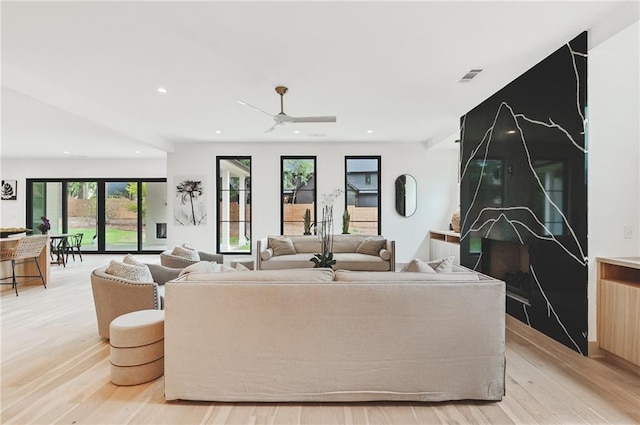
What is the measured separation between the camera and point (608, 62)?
2.84 m

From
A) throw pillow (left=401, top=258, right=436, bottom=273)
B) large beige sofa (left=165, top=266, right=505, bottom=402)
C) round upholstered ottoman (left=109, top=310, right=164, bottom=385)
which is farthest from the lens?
throw pillow (left=401, top=258, right=436, bottom=273)

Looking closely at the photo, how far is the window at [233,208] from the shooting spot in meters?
7.72

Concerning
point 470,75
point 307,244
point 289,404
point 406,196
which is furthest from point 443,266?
point 406,196

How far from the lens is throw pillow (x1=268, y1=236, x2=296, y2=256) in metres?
5.95

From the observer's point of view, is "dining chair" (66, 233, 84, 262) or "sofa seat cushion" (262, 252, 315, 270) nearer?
"sofa seat cushion" (262, 252, 315, 270)

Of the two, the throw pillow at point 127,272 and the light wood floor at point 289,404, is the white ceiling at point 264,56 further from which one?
the light wood floor at point 289,404

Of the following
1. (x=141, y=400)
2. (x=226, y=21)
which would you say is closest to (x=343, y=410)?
(x=141, y=400)

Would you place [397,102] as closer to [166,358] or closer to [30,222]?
[166,358]

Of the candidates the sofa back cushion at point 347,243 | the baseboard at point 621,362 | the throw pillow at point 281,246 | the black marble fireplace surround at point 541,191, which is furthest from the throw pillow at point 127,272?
the baseboard at point 621,362

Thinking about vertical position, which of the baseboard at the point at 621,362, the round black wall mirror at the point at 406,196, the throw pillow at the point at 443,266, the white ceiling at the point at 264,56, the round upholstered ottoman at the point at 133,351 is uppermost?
the white ceiling at the point at 264,56

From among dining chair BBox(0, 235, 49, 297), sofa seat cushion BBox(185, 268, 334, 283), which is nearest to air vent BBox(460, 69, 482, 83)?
sofa seat cushion BBox(185, 268, 334, 283)

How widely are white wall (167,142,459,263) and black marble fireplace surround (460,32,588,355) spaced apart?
9.16ft

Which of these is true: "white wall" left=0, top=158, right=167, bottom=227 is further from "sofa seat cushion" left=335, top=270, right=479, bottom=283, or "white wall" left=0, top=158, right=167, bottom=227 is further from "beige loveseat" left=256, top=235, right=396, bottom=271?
"sofa seat cushion" left=335, top=270, right=479, bottom=283

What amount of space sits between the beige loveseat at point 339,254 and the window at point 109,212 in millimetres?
5060
